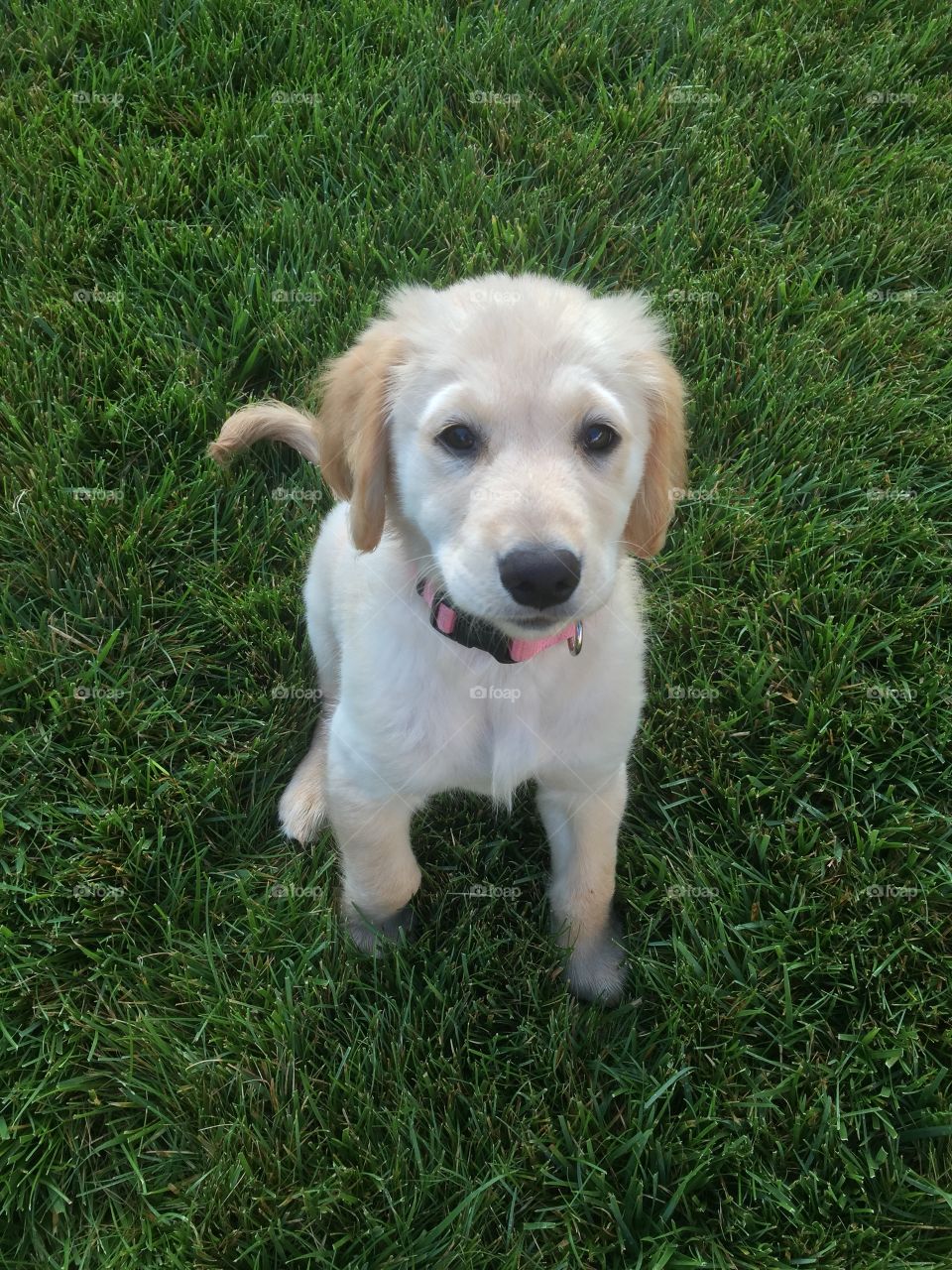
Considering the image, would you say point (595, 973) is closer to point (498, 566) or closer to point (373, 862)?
point (373, 862)

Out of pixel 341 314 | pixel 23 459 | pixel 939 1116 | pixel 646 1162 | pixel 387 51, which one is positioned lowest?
pixel 646 1162

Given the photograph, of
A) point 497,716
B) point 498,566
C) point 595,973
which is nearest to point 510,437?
point 498,566

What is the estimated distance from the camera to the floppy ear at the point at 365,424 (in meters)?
2.04

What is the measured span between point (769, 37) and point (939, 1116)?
4.79 m

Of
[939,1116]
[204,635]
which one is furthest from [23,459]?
[939,1116]

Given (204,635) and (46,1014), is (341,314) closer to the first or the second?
(204,635)

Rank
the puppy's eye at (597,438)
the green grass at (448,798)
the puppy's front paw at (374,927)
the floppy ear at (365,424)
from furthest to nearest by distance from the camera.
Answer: the puppy's front paw at (374,927)
the green grass at (448,798)
the floppy ear at (365,424)
the puppy's eye at (597,438)

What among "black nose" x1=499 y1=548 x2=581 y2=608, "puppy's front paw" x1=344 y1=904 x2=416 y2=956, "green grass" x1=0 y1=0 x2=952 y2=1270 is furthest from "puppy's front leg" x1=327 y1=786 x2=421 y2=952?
"black nose" x1=499 y1=548 x2=581 y2=608

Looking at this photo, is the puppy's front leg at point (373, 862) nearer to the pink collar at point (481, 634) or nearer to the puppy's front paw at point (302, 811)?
the puppy's front paw at point (302, 811)

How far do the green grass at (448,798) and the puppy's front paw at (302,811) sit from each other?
8 centimetres

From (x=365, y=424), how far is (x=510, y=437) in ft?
1.17

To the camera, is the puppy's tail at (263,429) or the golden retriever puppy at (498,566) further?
the puppy's tail at (263,429)

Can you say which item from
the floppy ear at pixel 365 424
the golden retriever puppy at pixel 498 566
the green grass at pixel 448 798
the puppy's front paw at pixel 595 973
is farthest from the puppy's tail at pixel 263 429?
the puppy's front paw at pixel 595 973

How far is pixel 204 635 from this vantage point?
3221mm
